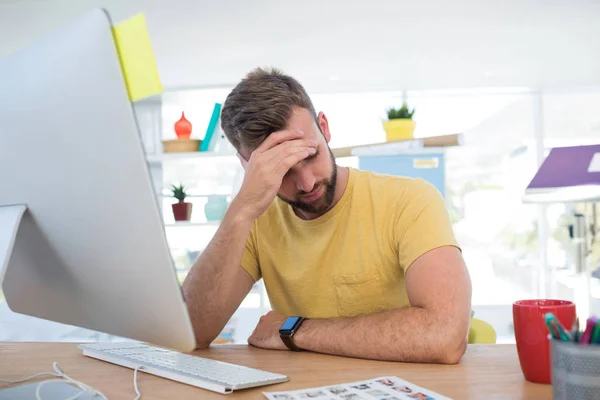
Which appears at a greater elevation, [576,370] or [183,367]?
[576,370]

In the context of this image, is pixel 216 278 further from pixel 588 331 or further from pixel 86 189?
pixel 588 331

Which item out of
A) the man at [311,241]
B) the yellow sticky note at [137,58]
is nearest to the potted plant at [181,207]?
the man at [311,241]

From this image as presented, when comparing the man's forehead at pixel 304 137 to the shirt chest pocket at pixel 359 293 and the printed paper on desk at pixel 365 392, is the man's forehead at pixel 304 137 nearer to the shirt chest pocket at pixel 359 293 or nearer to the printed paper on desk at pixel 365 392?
the shirt chest pocket at pixel 359 293

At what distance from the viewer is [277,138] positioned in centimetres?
138

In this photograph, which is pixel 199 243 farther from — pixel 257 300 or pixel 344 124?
pixel 344 124

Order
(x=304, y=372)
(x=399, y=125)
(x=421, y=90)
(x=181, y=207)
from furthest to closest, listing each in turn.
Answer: (x=421, y=90) → (x=399, y=125) → (x=181, y=207) → (x=304, y=372)

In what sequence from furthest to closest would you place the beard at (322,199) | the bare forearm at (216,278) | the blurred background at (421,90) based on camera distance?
the blurred background at (421,90) → the beard at (322,199) → the bare forearm at (216,278)

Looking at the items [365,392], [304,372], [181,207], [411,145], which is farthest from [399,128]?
[365,392]

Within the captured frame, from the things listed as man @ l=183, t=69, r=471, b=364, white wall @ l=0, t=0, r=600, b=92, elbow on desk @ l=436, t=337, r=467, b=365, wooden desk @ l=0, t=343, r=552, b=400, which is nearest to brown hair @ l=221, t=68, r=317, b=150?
man @ l=183, t=69, r=471, b=364

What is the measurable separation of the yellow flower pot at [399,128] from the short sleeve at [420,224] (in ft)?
9.26

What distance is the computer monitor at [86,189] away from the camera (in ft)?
2.08

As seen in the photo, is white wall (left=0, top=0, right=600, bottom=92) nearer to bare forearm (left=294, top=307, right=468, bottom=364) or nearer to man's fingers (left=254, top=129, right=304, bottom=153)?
man's fingers (left=254, top=129, right=304, bottom=153)

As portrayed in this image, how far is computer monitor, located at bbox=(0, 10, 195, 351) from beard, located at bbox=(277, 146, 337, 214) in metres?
0.70

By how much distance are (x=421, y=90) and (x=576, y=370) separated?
16.2 feet
